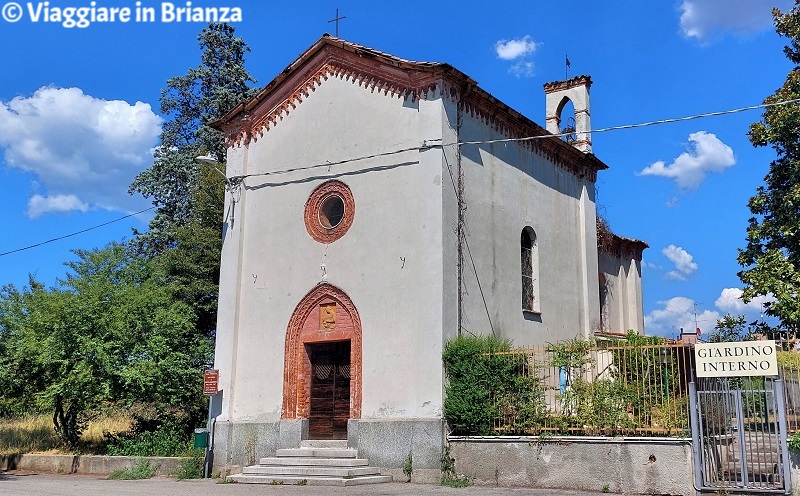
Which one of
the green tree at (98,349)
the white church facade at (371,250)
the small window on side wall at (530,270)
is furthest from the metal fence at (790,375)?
the green tree at (98,349)

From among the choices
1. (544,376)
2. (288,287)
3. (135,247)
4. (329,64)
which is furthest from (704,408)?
(135,247)

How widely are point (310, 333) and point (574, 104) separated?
36.3ft

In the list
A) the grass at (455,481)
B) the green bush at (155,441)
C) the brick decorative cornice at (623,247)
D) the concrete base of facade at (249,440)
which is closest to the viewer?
the grass at (455,481)

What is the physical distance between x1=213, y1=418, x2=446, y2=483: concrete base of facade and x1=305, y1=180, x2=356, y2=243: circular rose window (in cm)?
414

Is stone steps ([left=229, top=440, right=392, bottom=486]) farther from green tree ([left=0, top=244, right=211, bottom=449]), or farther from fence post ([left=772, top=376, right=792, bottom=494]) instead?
fence post ([left=772, top=376, right=792, bottom=494])

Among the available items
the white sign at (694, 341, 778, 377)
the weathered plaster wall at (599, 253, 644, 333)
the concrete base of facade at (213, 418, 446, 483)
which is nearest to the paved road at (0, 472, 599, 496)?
the concrete base of facade at (213, 418, 446, 483)

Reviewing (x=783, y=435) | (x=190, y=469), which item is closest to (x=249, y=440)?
(x=190, y=469)

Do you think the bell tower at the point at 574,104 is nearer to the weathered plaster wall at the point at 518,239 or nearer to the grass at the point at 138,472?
the weathered plaster wall at the point at 518,239

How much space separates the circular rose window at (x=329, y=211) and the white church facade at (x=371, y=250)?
4cm

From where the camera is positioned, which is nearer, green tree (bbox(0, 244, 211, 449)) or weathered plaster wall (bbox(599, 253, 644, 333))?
green tree (bbox(0, 244, 211, 449))

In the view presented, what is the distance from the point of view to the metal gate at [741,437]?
11156mm

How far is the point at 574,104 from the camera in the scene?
22.5 meters

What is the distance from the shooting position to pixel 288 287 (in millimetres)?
17266

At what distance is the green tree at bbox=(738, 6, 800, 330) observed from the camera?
659 inches
